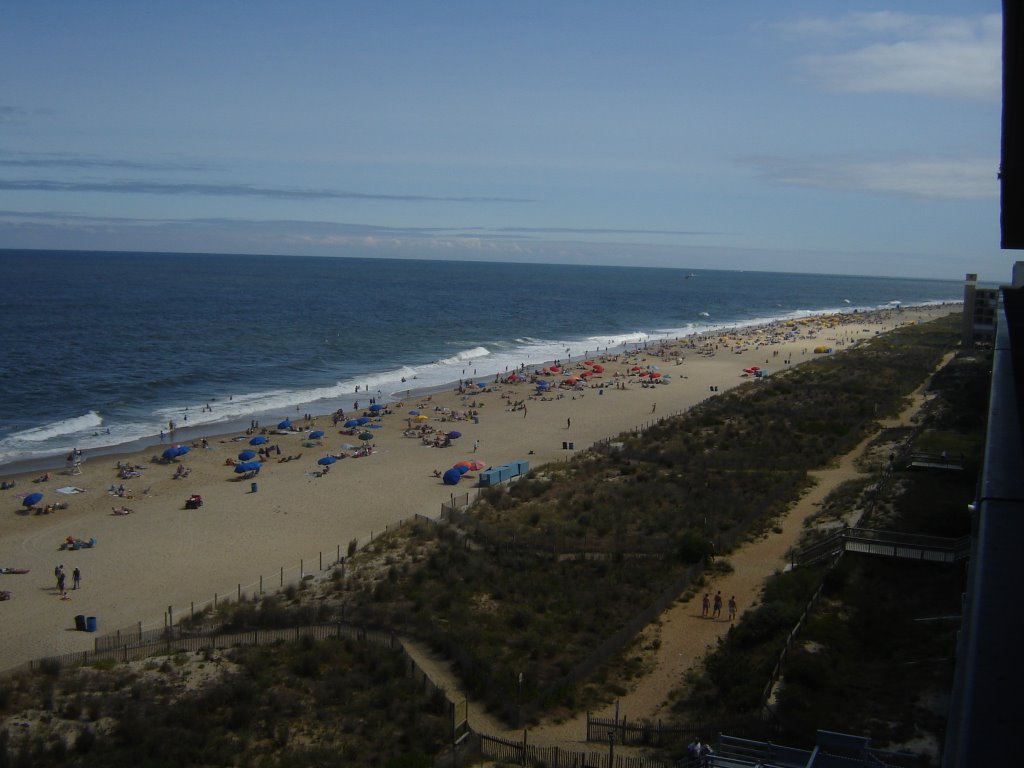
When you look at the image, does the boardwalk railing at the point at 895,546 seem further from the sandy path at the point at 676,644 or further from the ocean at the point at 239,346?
the ocean at the point at 239,346

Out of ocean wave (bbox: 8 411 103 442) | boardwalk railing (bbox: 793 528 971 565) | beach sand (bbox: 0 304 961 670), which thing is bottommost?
beach sand (bbox: 0 304 961 670)

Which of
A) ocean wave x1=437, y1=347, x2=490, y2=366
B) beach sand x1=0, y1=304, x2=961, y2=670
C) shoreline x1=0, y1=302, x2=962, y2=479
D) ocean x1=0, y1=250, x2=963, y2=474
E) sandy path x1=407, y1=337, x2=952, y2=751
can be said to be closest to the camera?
sandy path x1=407, y1=337, x2=952, y2=751

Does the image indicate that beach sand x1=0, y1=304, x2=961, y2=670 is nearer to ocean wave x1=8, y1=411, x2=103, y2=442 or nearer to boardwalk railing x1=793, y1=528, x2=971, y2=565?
ocean wave x1=8, y1=411, x2=103, y2=442

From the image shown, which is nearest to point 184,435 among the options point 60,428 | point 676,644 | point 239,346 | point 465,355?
point 60,428

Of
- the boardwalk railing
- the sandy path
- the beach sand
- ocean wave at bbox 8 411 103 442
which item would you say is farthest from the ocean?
the boardwalk railing

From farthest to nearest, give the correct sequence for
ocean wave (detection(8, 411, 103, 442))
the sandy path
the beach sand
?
ocean wave (detection(8, 411, 103, 442))
the beach sand
the sandy path

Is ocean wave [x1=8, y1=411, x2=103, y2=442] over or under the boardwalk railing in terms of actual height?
under
